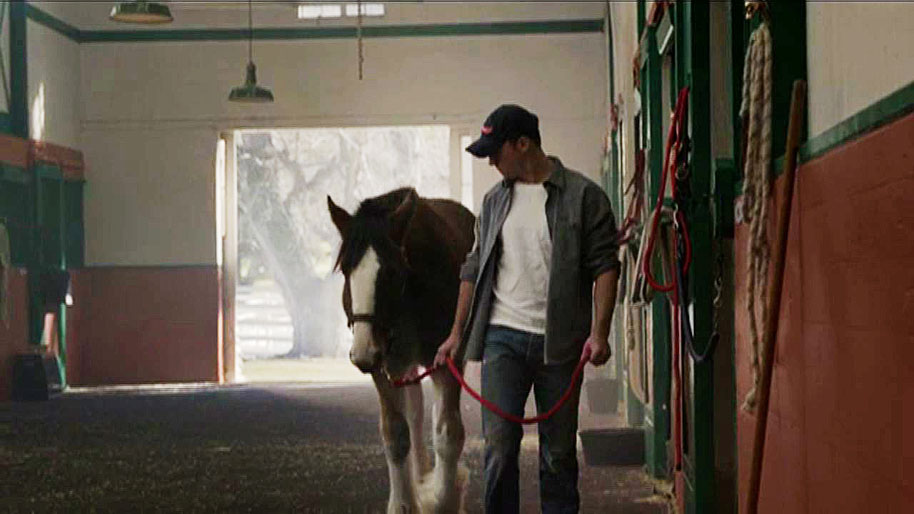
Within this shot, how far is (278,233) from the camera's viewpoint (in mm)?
37094

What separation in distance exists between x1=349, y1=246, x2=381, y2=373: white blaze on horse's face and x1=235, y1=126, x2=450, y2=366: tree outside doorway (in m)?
29.1

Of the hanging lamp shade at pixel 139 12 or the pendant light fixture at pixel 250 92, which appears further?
the pendant light fixture at pixel 250 92

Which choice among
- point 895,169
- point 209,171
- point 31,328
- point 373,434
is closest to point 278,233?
point 209,171

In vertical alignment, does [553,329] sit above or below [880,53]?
below

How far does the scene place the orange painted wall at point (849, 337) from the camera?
2814mm

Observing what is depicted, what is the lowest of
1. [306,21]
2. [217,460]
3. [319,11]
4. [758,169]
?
[217,460]

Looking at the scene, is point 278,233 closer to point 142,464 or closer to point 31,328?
point 31,328

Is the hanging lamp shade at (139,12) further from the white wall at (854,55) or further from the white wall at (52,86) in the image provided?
the white wall at (854,55)

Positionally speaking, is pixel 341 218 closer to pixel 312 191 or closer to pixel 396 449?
pixel 396 449

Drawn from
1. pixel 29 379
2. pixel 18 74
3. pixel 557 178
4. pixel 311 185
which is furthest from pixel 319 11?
pixel 311 185

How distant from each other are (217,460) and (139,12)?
5.45 metres

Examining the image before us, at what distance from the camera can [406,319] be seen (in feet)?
23.6

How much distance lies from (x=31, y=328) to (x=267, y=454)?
769cm

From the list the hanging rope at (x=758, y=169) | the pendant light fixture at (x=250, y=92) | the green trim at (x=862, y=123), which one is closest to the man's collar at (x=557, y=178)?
the hanging rope at (x=758, y=169)
